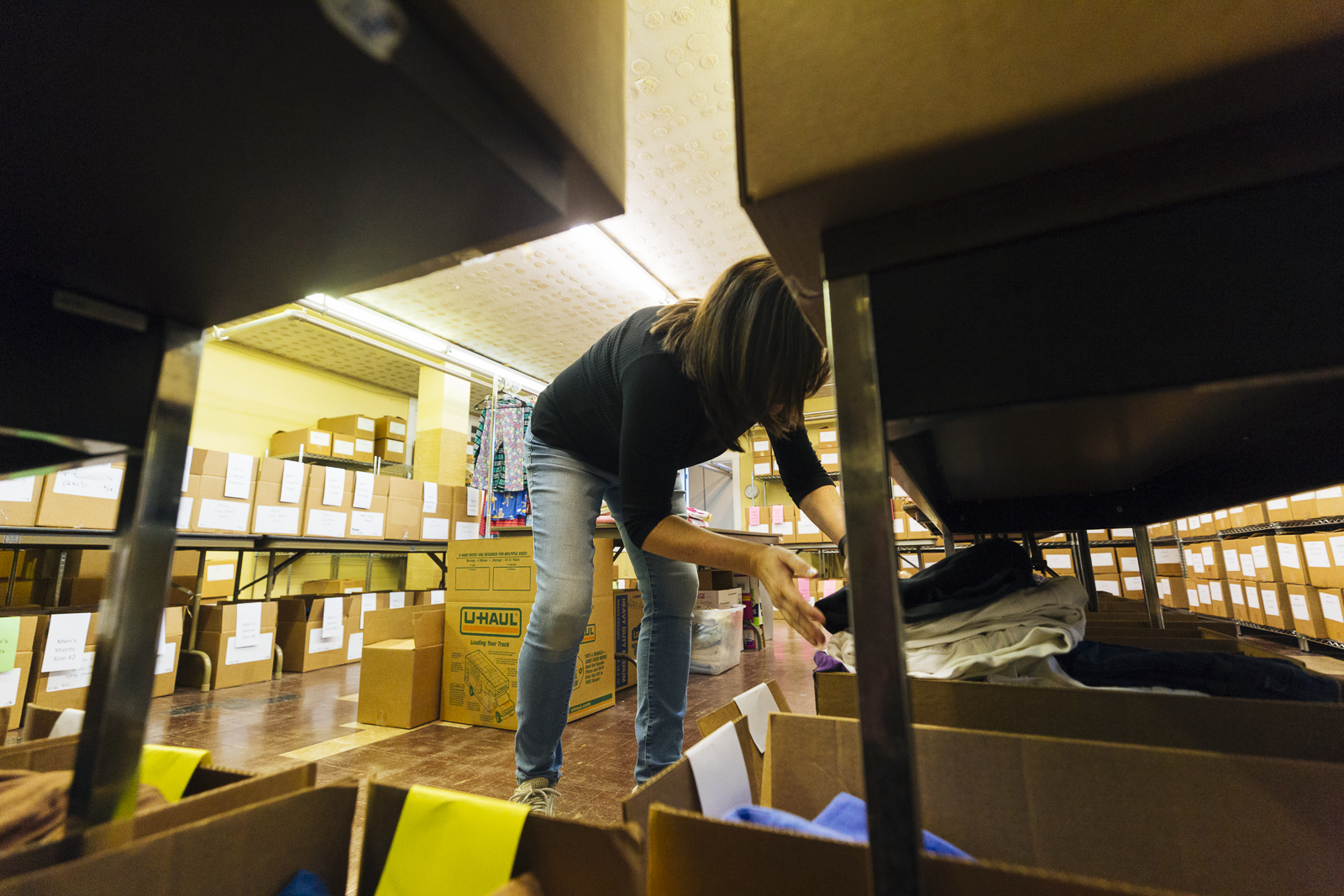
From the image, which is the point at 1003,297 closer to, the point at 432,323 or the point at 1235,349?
the point at 1235,349

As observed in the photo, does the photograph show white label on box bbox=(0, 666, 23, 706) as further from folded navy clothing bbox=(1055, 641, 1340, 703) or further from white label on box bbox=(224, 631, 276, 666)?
folded navy clothing bbox=(1055, 641, 1340, 703)

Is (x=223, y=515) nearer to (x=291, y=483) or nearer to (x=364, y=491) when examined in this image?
(x=291, y=483)

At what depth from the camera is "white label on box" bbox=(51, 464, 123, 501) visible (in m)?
2.23

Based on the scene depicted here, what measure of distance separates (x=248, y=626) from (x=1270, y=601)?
532cm

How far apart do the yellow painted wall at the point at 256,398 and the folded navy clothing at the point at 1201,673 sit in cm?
507

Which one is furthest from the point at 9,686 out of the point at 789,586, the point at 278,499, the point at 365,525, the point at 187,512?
the point at 789,586

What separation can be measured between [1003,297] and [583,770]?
1.45m

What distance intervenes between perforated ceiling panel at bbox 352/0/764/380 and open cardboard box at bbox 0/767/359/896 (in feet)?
5.29

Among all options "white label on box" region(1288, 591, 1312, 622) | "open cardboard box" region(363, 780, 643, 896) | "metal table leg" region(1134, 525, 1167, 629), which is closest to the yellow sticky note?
"open cardboard box" region(363, 780, 643, 896)

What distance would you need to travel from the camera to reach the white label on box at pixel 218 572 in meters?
3.42

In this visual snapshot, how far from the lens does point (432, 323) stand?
4.26 m

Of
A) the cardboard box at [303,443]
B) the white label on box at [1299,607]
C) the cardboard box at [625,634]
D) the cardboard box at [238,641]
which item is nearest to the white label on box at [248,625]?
the cardboard box at [238,641]

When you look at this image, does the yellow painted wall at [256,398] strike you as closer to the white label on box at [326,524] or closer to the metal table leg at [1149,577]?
the white label on box at [326,524]

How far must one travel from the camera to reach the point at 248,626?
273cm
